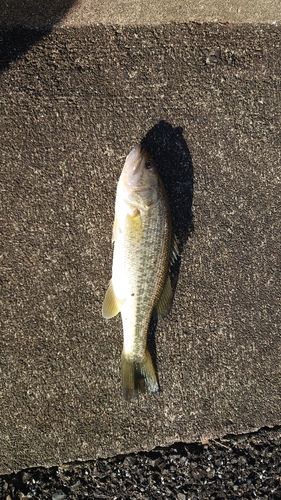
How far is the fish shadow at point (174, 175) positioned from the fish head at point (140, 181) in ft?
0.99

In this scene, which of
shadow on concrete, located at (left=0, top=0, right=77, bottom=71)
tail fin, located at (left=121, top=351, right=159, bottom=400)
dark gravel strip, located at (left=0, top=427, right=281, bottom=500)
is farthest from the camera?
dark gravel strip, located at (left=0, top=427, right=281, bottom=500)

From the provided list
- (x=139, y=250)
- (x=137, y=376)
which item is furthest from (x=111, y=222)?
(x=137, y=376)

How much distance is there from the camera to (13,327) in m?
2.88

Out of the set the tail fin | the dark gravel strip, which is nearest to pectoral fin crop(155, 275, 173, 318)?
the tail fin

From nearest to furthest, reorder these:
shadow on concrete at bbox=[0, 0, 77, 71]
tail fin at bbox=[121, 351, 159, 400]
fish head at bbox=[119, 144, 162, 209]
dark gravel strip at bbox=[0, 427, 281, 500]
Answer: fish head at bbox=[119, 144, 162, 209] → shadow on concrete at bbox=[0, 0, 77, 71] → tail fin at bbox=[121, 351, 159, 400] → dark gravel strip at bbox=[0, 427, 281, 500]

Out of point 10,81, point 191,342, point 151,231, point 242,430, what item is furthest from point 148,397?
point 10,81

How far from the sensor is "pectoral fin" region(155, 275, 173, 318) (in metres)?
2.84

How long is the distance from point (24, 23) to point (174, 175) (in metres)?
1.57

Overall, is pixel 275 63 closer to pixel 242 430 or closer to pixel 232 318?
pixel 232 318

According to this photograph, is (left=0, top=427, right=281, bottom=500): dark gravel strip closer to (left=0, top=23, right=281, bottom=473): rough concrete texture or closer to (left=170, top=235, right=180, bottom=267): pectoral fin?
(left=0, top=23, right=281, bottom=473): rough concrete texture

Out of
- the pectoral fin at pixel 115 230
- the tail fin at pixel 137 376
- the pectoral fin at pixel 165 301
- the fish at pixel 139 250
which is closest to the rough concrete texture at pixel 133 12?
the fish at pixel 139 250

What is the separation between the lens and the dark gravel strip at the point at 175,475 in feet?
9.70

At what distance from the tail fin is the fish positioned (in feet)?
0.19

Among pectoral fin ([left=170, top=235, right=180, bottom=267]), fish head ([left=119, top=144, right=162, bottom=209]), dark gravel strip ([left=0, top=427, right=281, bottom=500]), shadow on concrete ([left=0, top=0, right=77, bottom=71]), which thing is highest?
shadow on concrete ([left=0, top=0, right=77, bottom=71])
